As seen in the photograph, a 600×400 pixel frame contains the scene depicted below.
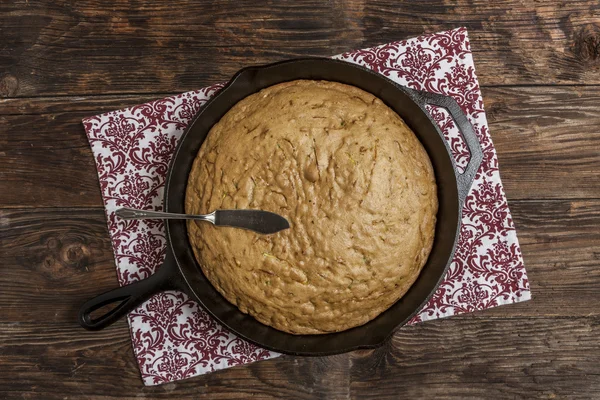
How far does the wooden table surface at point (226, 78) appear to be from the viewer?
88.7 inches

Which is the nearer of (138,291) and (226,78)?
(138,291)

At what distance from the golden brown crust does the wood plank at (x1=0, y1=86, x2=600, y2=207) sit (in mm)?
607

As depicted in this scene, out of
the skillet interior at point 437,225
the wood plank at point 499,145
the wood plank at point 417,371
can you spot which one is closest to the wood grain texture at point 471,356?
the wood plank at point 417,371

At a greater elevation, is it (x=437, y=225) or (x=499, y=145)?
(x=499, y=145)

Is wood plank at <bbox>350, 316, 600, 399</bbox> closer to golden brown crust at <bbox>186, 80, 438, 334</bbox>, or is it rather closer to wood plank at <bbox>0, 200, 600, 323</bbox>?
wood plank at <bbox>0, 200, 600, 323</bbox>

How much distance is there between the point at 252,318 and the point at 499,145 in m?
1.35

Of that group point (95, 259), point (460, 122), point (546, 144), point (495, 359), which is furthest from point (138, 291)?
point (546, 144)

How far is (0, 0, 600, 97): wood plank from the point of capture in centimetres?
228

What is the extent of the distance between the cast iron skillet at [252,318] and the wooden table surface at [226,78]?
0.33m

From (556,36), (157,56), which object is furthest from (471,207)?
(157,56)

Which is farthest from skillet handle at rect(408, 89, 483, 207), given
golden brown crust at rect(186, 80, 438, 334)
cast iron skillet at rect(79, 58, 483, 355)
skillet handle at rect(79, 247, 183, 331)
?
skillet handle at rect(79, 247, 183, 331)

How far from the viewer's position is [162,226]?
7.17ft

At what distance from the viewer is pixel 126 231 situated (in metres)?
2.21

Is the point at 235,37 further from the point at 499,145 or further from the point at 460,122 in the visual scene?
the point at 499,145
